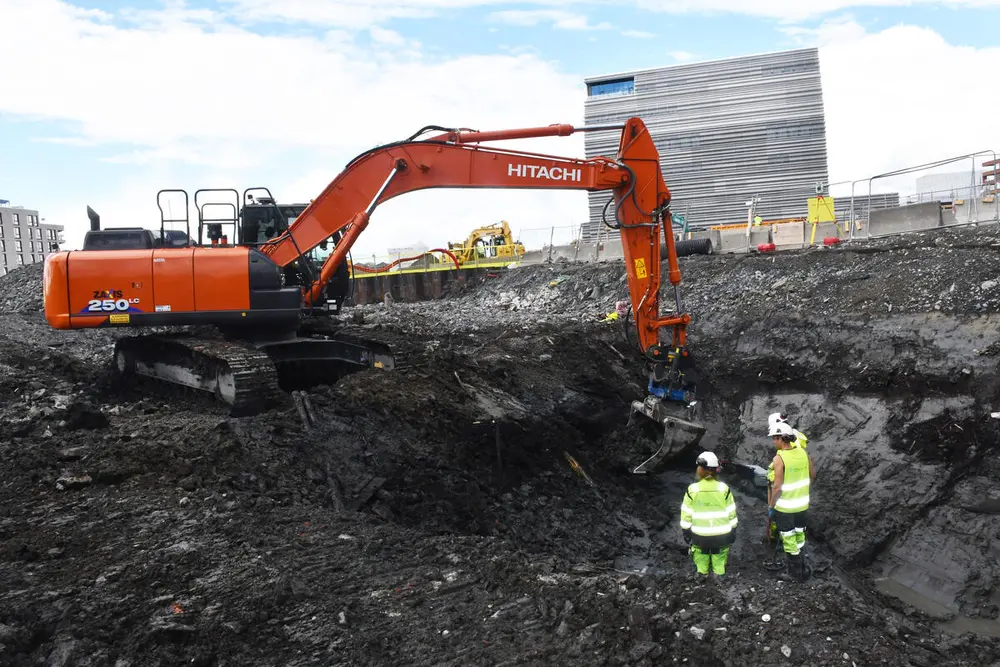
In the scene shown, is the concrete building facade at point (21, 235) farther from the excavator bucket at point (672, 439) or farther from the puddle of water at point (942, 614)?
the puddle of water at point (942, 614)

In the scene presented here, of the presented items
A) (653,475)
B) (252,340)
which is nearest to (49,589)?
(252,340)

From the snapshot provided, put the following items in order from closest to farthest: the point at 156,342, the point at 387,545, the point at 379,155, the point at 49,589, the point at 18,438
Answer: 1. the point at 49,589
2. the point at 387,545
3. the point at 18,438
4. the point at 379,155
5. the point at 156,342

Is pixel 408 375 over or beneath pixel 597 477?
over

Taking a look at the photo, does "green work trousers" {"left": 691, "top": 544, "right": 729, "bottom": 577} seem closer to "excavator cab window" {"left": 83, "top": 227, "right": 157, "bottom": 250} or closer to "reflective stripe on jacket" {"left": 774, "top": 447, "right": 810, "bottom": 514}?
"reflective stripe on jacket" {"left": 774, "top": 447, "right": 810, "bottom": 514}

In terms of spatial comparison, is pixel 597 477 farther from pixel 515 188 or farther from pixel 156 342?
pixel 156 342

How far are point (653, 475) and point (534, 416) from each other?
158 centimetres

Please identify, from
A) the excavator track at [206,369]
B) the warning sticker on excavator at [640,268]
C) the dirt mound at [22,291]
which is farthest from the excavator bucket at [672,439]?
the dirt mound at [22,291]

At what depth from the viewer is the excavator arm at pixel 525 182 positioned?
28.5 ft

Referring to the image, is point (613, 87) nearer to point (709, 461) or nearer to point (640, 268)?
point (640, 268)

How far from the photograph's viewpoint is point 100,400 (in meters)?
9.29

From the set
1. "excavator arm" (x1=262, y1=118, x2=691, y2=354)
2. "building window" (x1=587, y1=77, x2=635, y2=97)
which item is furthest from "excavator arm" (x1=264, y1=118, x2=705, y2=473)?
"building window" (x1=587, y1=77, x2=635, y2=97)

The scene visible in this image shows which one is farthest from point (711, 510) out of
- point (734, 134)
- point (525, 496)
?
point (734, 134)

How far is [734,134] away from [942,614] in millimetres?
22270

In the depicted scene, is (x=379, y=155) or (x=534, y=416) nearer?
(x=379, y=155)
